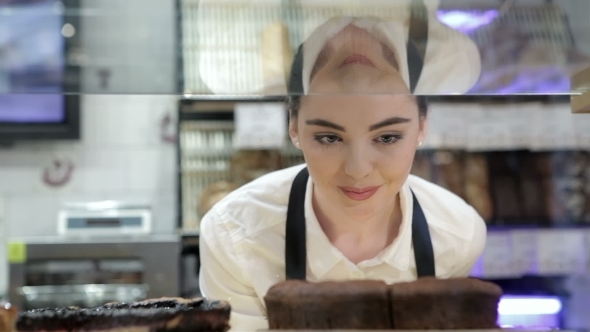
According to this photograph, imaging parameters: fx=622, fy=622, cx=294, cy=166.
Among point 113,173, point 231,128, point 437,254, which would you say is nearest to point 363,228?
point 437,254

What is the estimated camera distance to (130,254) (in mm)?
2459

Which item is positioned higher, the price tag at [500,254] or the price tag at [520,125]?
the price tag at [520,125]

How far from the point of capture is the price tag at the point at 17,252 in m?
2.42

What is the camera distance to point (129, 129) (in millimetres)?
2863

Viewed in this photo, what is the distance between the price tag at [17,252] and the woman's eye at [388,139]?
1.91 m

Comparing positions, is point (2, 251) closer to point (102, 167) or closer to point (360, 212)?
point (102, 167)

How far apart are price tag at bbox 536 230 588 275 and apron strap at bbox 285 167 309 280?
4.99ft

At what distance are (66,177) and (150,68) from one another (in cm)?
210

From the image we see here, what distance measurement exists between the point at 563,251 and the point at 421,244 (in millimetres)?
1528

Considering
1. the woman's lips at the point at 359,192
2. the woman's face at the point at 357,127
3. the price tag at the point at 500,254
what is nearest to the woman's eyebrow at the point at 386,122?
the woman's face at the point at 357,127

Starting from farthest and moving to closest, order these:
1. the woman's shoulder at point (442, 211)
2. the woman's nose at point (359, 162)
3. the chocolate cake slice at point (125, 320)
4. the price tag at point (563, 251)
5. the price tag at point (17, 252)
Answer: the price tag at point (17, 252)
the price tag at point (563, 251)
the woman's shoulder at point (442, 211)
the woman's nose at point (359, 162)
the chocolate cake slice at point (125, 320)

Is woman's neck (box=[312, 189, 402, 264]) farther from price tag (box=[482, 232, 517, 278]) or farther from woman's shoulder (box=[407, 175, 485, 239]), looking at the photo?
price tag (box=[482, 232, 517, 278])

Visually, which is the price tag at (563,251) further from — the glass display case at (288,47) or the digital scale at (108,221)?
the digital scale at (108,221)

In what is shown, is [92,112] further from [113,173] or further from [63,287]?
[63,287]
